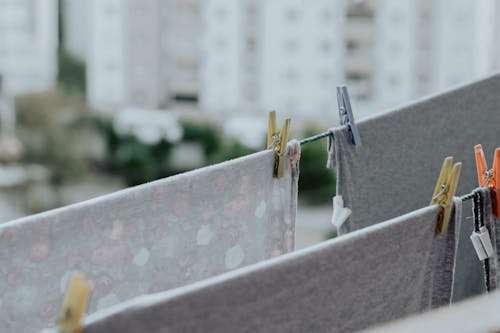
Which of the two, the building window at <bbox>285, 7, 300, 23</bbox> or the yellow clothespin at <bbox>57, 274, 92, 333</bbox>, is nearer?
the yellow clothespin at <bbox>57, 274, 92, 333</bbox>

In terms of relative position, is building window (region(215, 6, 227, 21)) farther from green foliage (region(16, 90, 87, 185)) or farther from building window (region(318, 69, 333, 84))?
green foliage (region(16, 90, 87, 185))

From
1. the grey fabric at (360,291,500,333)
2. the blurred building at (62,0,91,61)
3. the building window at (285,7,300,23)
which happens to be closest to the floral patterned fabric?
the grey fabric at (360,291,500,333)

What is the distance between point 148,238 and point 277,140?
0.18 m

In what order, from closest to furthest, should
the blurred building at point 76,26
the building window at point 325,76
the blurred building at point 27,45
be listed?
the blurred building at point 27,45 < the building window at point 325,76 < the blurred building at point 76,26

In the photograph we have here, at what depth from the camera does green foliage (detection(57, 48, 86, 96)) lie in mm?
8203

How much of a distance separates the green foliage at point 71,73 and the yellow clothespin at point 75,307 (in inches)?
308

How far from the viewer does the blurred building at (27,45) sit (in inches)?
278

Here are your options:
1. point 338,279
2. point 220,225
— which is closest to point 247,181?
point 220,225

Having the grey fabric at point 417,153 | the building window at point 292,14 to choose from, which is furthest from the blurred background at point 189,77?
the grey fabric at point 417,153

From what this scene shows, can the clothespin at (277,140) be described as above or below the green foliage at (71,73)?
above

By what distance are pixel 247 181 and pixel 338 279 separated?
0.26m

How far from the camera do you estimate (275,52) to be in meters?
7.54

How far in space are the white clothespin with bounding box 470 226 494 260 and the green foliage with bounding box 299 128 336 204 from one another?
5554 millimetres

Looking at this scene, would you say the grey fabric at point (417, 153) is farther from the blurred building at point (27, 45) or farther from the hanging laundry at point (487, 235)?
the blurred building at point (27, 45)
